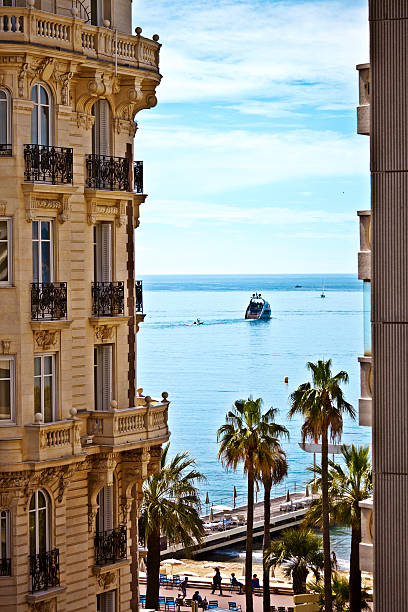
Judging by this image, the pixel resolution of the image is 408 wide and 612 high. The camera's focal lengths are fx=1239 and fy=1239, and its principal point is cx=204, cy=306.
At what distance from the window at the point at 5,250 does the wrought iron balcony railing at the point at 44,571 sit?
690 centimetres

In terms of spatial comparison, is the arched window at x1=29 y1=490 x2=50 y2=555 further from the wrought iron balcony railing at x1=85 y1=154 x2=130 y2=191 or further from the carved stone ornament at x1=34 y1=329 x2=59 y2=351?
the wrought iron balcony railing at x1=85 y1=154 x2=130 y2=191

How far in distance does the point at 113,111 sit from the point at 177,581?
31618mm

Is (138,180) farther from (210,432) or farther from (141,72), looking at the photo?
(210,432)

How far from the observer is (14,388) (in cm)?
3055

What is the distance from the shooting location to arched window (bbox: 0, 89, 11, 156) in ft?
99.3

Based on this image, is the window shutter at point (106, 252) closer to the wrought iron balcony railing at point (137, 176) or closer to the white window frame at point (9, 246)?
the wrought iron balcony railing at point (137, 176)

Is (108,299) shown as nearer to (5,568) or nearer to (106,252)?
(106,252)

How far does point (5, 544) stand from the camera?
Result: 100 feet

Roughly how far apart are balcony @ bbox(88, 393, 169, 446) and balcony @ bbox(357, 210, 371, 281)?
14503mm

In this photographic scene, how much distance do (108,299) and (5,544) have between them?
7146mm

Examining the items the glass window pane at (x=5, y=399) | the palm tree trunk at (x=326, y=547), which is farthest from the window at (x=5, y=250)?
the palm tree trunk at (x=326, y=547)

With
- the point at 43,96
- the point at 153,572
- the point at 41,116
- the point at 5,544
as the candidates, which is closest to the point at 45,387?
the point at 5,544

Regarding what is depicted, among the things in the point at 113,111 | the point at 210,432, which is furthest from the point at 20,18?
the point at 210,432

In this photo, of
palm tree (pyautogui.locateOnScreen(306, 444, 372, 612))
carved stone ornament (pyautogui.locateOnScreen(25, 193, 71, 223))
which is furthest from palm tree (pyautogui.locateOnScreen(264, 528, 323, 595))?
carved stone ornament (pyautogui.locateOnScreen(25, 193, 71, 223))
